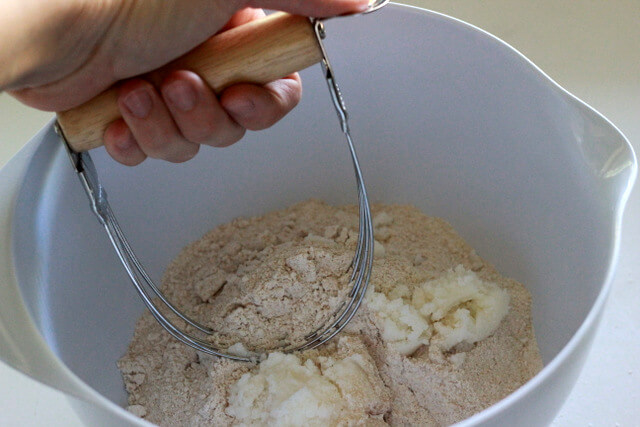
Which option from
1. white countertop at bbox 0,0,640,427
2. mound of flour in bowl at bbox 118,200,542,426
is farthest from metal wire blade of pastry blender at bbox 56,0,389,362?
white countertop at bbox 0,0,640,427

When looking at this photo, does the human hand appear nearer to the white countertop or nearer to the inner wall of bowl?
the inner wall of bowl

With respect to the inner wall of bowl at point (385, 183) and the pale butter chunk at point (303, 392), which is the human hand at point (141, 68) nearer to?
the inner wall of bowl at point (385, 183)

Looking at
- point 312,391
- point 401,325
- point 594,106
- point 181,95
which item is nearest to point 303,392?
point 312,391

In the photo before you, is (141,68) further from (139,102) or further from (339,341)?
(339,341)

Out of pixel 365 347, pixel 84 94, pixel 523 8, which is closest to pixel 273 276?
pixel 365 347

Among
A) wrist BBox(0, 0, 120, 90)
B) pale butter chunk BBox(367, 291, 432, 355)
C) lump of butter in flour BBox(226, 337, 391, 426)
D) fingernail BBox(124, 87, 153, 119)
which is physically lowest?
lump of butter in flour BBox(226, 337, 391, 426)

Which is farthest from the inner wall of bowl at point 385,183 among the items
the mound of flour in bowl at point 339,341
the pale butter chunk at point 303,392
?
the pale butter chunk at point 303,392
